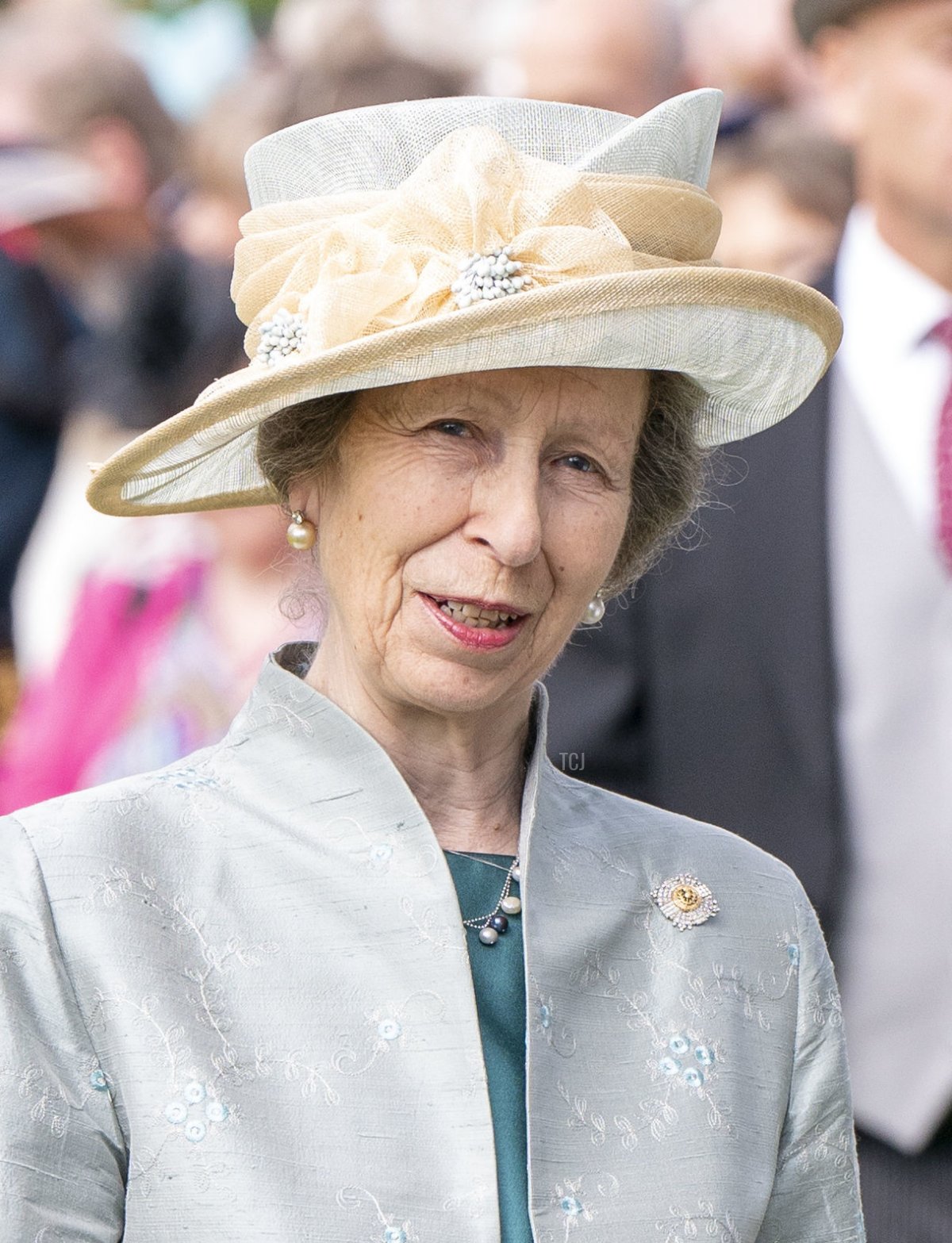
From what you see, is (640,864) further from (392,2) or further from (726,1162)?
(392,2)

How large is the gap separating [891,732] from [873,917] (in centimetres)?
34

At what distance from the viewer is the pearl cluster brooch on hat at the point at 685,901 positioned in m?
2.42

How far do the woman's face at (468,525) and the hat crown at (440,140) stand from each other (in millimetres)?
240

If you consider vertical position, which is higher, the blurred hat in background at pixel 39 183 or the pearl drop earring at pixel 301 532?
the pearl drop earring at pixel 301 532

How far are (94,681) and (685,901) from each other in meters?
2.65

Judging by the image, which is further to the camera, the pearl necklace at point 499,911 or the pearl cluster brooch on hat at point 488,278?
the pearl necklace at point 499,911

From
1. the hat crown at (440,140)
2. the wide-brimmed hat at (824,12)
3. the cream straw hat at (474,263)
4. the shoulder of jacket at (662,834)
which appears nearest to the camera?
the cream straw hat at (474,263)

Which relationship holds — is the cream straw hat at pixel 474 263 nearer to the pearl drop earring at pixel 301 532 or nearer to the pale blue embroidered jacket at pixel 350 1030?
the pearl drop earring at pixel 301 532

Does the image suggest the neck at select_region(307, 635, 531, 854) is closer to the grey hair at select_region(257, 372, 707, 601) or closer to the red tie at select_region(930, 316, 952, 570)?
the grey hair at select_region(257, 372, 707, 601)

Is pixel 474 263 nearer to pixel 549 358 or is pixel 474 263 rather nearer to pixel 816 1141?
pixel 549 358

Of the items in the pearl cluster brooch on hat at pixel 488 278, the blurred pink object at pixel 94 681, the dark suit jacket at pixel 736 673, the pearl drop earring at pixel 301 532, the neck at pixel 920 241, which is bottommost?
the blurred pink object at pixel 94 681

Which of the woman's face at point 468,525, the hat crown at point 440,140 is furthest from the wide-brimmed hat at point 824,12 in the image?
the woman's face at point 468,525

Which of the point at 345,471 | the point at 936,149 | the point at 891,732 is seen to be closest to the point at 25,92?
the point at 936,149

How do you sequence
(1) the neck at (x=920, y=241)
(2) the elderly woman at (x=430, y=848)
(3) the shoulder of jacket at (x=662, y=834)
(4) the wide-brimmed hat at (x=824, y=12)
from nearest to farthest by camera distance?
(2) the elderly woman at (x=430, y=848)
(3) the shoulder of jacket at (x=662, y=834)
(1) the neck at (x=920, y=241)
(4) the wide-brimmed hat at (x=824, y=12)
